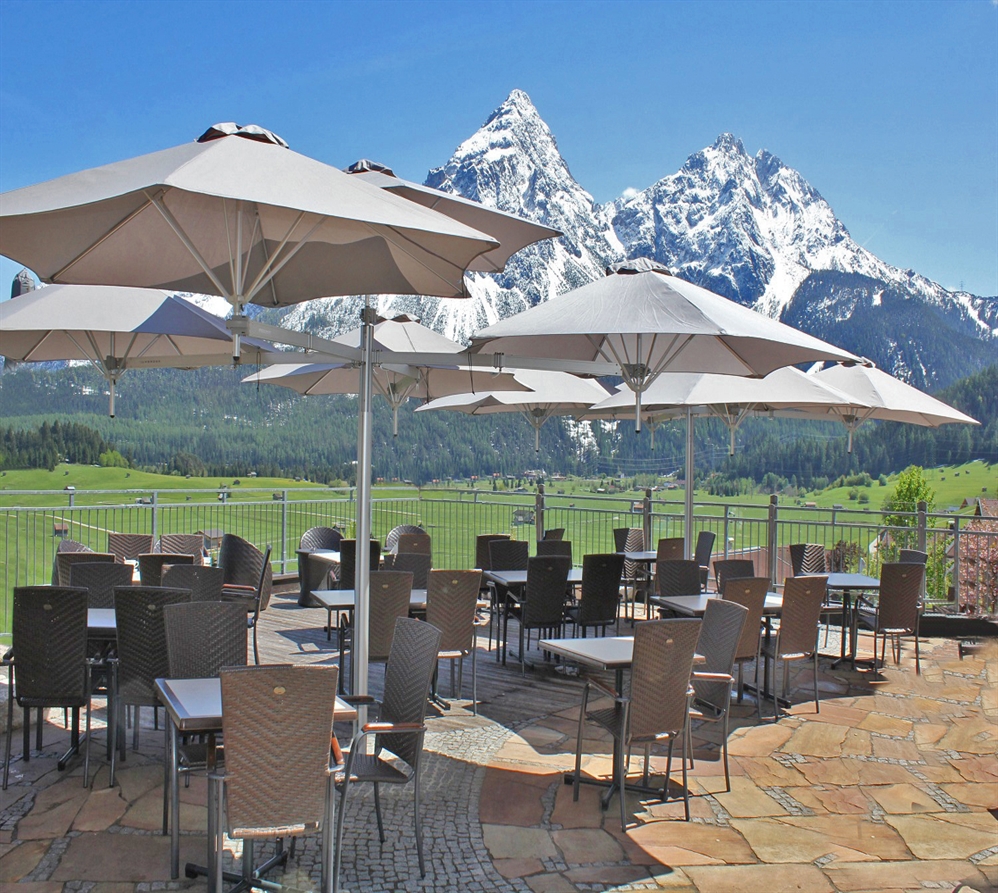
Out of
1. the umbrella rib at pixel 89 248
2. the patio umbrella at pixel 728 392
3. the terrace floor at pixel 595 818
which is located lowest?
the terrace floor at pixel 595 818

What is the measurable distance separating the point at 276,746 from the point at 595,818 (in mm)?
1965

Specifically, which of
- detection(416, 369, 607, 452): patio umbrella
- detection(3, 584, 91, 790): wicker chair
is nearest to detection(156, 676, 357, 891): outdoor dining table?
detection(3, 584, 91, 790): wicker chair

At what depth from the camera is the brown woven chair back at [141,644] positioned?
465cm

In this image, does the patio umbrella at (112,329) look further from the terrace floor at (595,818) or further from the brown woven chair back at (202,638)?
Result: the terrace floor at (595,818)

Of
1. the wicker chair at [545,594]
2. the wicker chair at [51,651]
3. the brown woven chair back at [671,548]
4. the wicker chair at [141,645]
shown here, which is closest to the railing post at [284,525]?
the brown woven chair back at [671,548]

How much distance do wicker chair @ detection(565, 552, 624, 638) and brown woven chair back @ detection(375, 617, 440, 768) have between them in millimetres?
3350

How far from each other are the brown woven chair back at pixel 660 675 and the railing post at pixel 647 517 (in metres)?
6.54

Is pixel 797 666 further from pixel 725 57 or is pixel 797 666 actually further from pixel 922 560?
pixel 725 57

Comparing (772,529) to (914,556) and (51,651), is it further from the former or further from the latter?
(51,651)

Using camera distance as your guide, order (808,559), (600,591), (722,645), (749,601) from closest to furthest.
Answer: (722,645) < (749,601) < (600,591) < (808,559)

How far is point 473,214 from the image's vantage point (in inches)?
242

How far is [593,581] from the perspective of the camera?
7527 millimetres

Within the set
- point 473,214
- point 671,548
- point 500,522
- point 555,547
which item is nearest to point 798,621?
point 671,548

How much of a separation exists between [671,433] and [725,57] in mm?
70904
